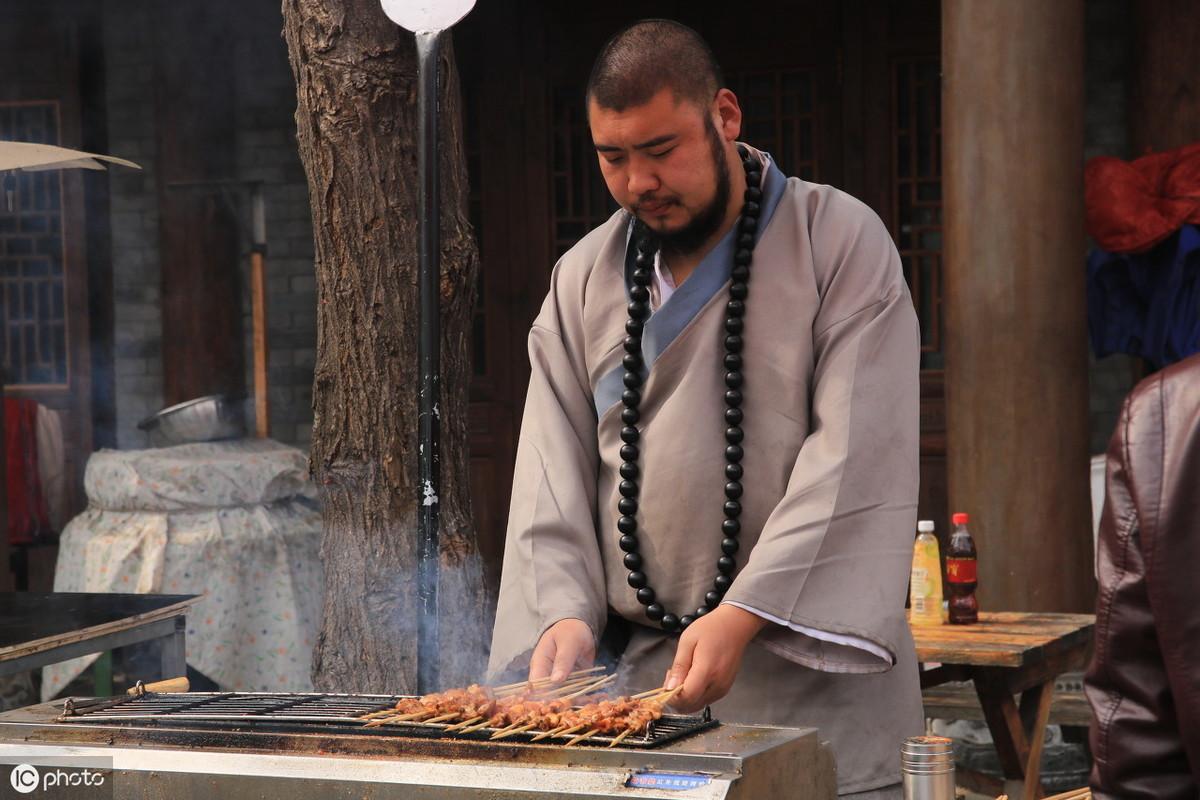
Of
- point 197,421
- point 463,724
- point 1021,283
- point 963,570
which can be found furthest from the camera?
point 197,421

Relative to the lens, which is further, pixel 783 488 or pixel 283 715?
pixel 783 488

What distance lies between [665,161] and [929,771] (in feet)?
3.80

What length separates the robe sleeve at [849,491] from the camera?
2680 millimetres

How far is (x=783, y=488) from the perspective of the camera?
279 cm

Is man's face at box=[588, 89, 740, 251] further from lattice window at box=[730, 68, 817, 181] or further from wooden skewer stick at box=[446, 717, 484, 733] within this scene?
lattice window at box=[730, 68, 817, 181]

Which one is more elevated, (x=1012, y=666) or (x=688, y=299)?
(x=688, y=299)

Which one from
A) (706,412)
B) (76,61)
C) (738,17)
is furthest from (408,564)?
(76,61)

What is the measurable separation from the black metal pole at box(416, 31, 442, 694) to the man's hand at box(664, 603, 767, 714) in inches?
57.5

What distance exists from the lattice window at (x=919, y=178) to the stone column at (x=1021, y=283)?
6.47 feet

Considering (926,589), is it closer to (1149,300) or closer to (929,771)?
(1149,300)

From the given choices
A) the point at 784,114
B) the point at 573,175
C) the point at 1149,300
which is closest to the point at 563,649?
the point at 1149,300

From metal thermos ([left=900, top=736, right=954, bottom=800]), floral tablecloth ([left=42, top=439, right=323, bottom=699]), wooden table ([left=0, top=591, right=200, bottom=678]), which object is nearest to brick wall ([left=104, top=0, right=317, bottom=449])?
floral tablecloth ([left=42, top=439, right=323, bottom=699])

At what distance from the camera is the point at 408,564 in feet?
15.2

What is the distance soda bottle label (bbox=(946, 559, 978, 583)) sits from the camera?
4.86 meters
